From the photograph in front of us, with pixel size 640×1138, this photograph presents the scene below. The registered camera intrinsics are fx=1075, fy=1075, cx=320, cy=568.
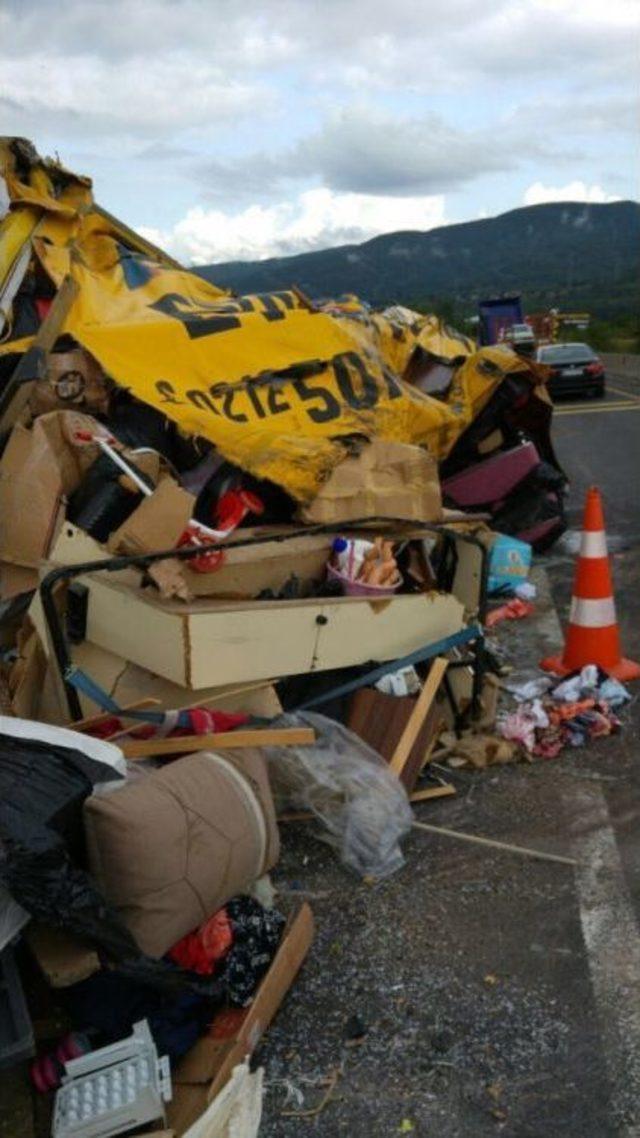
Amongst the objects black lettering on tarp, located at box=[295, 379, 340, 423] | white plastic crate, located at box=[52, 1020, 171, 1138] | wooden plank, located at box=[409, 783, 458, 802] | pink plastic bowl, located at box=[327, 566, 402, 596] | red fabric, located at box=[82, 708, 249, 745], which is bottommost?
wooden plank, located at box=[409, 783, 458, 802]

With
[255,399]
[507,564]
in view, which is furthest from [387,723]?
[507,564]

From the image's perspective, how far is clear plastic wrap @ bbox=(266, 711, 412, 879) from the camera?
12.6 feet

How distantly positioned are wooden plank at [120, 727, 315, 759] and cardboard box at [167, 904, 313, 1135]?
66 centimetres

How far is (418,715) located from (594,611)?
1465 millimetres

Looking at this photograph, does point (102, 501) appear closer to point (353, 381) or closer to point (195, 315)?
point (195, 315)

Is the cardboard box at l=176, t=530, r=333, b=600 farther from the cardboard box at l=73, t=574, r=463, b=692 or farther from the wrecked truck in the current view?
the wrecked truck

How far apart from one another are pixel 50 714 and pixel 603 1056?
2.51m

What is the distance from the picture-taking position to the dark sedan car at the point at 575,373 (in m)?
22.6

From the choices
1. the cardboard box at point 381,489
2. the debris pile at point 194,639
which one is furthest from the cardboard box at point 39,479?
the cardboard box at point 381,489

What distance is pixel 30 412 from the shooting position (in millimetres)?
5648

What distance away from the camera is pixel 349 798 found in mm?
3947

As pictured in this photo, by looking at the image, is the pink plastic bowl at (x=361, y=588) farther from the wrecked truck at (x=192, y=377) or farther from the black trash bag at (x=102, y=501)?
the black trash bag at (x=102, y=501)

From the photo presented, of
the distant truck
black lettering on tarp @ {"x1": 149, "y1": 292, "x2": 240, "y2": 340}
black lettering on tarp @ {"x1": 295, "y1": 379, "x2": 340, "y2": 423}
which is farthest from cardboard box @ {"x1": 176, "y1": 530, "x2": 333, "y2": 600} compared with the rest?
the distant truck

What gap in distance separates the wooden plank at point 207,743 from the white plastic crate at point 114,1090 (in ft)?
3.47
